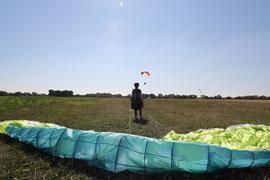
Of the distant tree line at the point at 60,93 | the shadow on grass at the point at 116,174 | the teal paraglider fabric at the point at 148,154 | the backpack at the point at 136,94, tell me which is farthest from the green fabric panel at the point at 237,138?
the distant tree line at the point at 60,93

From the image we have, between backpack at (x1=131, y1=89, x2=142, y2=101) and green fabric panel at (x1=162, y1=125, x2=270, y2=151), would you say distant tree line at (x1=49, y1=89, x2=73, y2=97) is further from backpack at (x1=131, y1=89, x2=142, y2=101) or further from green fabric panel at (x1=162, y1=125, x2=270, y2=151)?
green fabric panel at (x1=162, y1=125, x2=270, y2=151)

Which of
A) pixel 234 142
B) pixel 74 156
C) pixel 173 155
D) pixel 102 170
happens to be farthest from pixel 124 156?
pixel 234 142

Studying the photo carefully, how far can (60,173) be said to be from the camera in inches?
110

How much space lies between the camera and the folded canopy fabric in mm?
2516

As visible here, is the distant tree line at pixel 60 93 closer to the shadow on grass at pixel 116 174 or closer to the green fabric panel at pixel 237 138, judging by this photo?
the shadow on grass at pixel 116 174

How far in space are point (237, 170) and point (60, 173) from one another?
11.6 ft

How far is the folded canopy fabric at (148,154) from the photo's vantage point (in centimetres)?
252

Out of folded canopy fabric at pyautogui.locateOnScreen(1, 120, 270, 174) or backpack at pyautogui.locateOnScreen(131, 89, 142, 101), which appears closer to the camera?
folded canopy fabric at pyautogui.locateOnScreen(1, 120, 270, 174)

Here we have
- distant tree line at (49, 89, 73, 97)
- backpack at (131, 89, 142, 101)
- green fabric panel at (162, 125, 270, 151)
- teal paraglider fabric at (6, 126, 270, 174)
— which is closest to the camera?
teal paraglider fabric at (6, 126, 270, 174)

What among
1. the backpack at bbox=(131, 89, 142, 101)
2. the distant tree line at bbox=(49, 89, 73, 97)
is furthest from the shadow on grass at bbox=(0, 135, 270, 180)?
the distant tree line at bbox=(49, 89, 73, 97)

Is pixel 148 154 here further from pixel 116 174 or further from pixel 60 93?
pixel 60 93

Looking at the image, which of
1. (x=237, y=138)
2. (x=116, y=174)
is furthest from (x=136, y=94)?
(x=116, y=174)

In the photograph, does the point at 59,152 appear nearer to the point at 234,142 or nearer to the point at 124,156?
the point at 124,156

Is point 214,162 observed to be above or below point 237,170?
above
